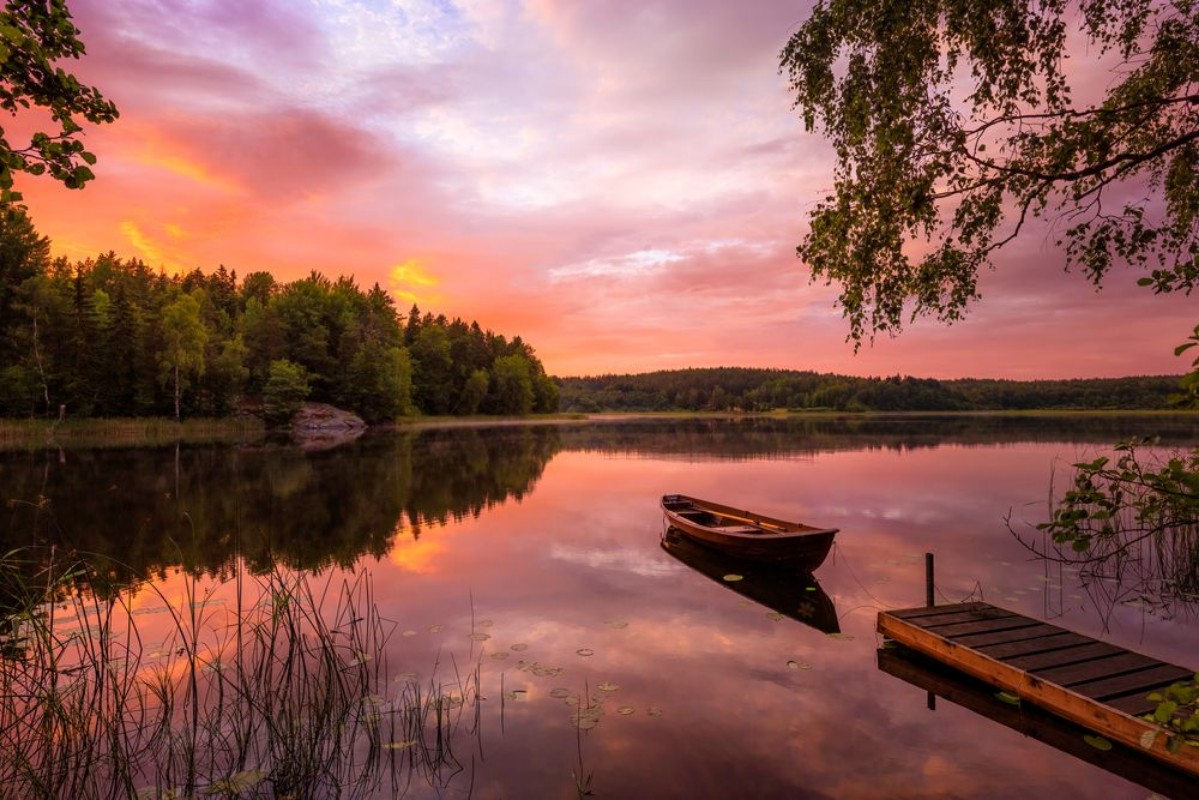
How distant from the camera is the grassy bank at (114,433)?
168 ft

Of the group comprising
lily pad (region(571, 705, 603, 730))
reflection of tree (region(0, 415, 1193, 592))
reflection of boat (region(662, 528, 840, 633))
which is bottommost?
reflection of boat (region(662, 528, 840, 633))

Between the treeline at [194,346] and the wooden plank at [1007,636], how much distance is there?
50394 mm

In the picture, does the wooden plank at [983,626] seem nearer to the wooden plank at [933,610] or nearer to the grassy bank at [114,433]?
the wooden plank at [933,610]

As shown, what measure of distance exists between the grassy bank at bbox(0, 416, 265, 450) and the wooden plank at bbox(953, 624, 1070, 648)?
60.2 m

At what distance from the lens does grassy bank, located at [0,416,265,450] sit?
51094 mm

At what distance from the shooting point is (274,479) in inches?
1249

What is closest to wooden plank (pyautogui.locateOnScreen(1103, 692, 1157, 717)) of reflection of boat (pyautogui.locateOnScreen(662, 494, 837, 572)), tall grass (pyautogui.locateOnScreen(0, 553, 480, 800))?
reflection of boat (pyautogui.locateOnScreen(662, 494, 837, 572))

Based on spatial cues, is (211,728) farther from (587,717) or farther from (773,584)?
(773,584)

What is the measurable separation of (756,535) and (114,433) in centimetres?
6784

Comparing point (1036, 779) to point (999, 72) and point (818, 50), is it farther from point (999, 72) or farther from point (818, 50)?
point (818, 50)

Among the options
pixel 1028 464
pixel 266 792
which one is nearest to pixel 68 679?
pixel 266 792

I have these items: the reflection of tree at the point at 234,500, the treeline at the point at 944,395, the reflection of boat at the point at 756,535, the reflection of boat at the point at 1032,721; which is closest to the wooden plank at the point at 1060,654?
the reflection of boat at the point at 1032,721

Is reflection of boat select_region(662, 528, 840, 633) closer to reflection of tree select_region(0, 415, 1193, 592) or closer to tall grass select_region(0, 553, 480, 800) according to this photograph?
tall grass select_region(0, 553, 480, 800)

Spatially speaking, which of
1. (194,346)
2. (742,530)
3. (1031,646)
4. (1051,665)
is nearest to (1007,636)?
(1031,646)
